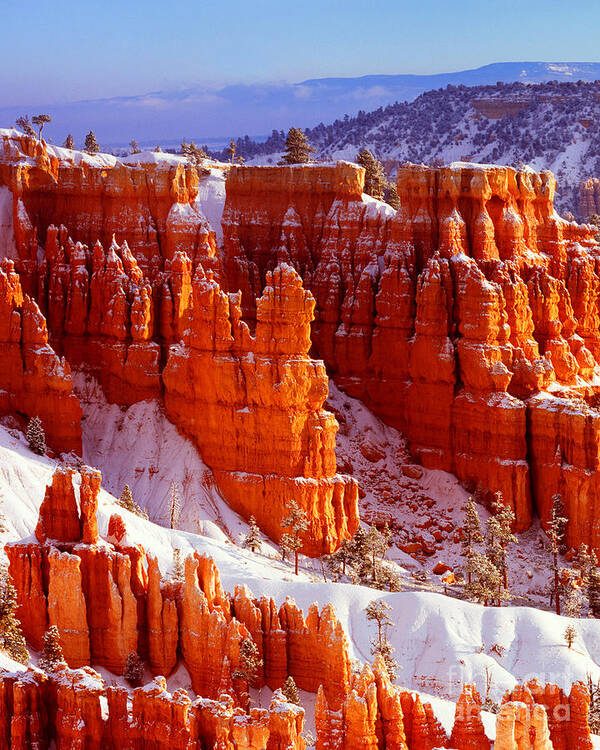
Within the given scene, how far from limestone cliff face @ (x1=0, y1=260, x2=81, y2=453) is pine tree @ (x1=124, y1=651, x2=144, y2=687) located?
2509cm

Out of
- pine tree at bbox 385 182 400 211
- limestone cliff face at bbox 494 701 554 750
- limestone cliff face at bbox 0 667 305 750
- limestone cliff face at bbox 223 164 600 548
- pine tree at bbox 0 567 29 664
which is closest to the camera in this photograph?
limestone cliff face at bbox 494 701 554 750

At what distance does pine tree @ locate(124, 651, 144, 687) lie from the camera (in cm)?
6544

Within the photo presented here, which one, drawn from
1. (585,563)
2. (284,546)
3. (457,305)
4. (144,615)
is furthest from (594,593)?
(144,615)

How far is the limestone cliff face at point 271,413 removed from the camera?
283 feet

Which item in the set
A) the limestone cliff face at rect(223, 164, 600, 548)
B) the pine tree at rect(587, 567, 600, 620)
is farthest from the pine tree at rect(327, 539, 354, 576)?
the limestone cliff face at rect(223, 164, 600, 548)

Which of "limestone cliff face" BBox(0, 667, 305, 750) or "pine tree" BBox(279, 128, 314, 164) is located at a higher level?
"pine tree" BBox(279, 128, 314, 164)

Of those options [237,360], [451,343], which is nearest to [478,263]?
[451,343]

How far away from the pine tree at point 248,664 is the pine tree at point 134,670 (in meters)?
4.15

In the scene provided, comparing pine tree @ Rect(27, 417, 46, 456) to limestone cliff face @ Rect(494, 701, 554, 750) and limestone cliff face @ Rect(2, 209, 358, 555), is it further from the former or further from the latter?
limestone cliff face @ Rect(494, 701, 554, 750)

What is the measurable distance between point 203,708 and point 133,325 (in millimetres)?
45012

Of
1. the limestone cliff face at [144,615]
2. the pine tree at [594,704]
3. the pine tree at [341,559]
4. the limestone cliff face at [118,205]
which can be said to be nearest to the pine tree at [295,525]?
the pine tree at [341,559]

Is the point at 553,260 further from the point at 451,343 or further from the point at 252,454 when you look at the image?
the point at 252,454

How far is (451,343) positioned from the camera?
96938 millimetres

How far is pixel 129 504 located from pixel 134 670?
699 inches
